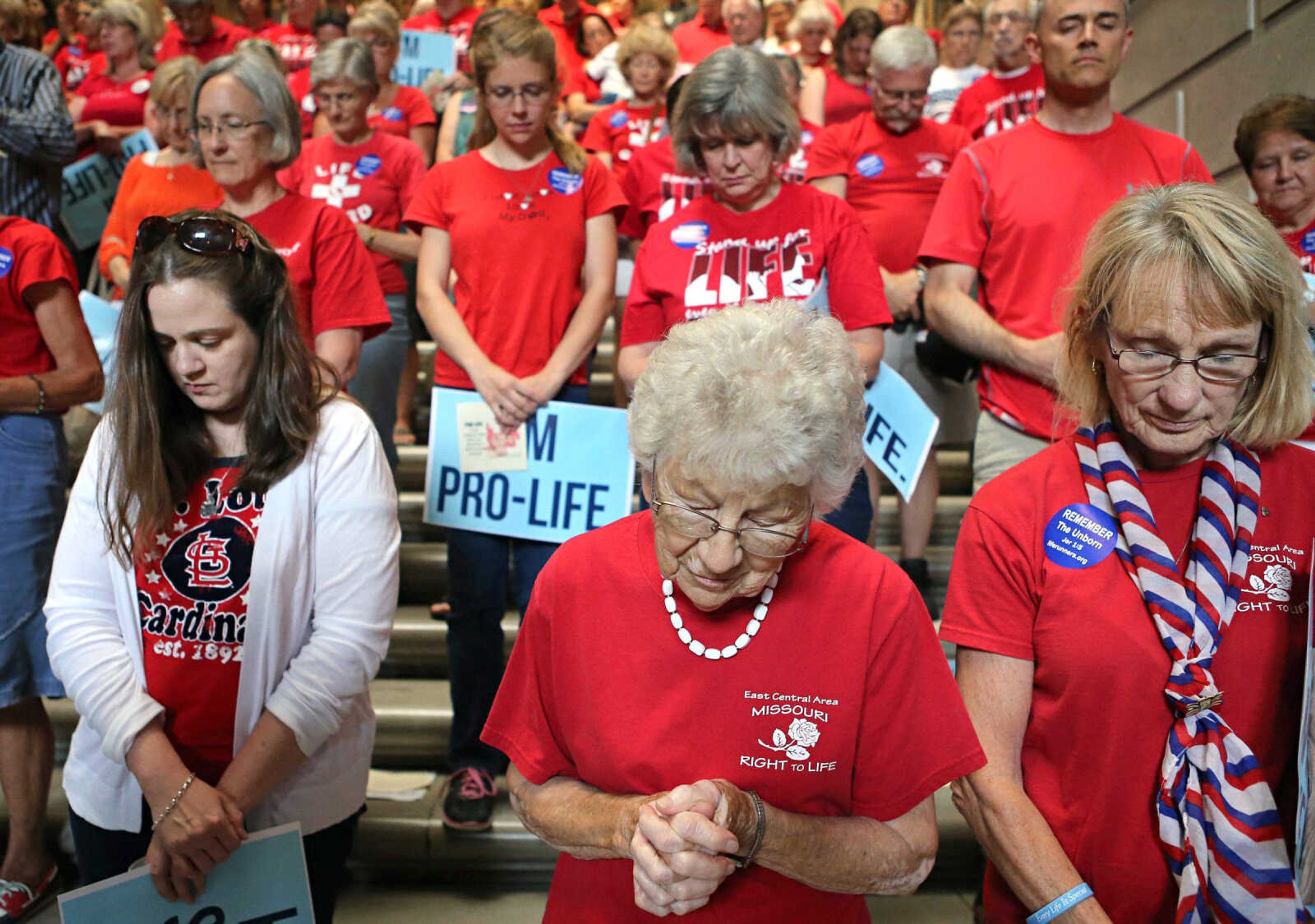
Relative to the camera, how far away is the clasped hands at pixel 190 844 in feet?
6.21

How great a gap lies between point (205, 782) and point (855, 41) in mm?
5123

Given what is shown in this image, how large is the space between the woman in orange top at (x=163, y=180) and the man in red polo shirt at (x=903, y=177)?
7.30 feet

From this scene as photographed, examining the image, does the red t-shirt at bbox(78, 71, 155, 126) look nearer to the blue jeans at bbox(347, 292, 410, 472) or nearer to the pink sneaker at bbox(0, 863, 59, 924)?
the blue jeans at bbox(347, 292, 410, 472)

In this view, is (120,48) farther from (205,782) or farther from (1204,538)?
(1204,538)

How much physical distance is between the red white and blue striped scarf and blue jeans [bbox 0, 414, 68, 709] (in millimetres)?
2597

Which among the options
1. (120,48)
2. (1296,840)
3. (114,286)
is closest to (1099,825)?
(1296,840)

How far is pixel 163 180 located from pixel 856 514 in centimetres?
275

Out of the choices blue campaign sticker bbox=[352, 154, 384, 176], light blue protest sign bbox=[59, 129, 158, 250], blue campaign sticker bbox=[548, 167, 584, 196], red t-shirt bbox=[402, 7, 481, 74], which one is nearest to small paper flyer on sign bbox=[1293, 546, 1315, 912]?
blue campaign sticker bbox=[548, 167, 584, 196]

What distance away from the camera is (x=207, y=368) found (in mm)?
2107

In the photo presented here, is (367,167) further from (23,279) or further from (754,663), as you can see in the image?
(754,663)

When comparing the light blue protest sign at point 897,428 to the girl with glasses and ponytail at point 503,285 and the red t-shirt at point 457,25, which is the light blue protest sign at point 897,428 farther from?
the red t-shirt at point 457,25

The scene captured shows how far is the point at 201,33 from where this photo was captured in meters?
6.97

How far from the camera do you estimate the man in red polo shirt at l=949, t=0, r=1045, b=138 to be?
→ 16.0ft

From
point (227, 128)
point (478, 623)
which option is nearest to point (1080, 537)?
point (478, 623)
